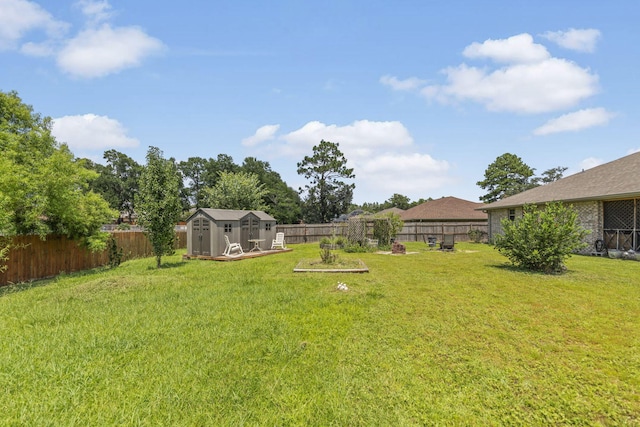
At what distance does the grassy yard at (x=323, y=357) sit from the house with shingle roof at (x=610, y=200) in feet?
22.3

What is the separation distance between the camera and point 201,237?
13680 millimetres

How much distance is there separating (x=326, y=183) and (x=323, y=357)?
35123 millimetres

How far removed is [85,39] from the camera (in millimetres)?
8367

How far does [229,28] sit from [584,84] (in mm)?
14543

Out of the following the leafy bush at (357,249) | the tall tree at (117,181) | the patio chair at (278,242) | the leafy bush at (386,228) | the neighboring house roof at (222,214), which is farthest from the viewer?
the tall tree at (117,181)

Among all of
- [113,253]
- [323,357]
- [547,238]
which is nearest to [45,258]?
[113,253]

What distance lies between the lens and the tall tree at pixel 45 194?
7828 mm

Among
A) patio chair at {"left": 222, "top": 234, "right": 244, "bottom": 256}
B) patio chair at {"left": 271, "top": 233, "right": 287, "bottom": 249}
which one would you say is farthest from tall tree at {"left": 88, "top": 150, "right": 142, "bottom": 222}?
patio chair at {"left": 222, "top": 234, "right": 244, "bottom": 256}

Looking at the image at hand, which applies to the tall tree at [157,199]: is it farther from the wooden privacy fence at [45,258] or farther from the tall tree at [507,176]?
the tall tree at [507,176]

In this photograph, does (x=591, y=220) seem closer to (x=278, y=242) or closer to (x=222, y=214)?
(x=278, y=242)

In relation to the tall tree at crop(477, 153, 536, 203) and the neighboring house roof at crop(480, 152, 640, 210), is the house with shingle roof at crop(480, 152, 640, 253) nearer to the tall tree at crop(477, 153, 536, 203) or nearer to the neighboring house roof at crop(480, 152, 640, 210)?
the neighboring house roof at crop(480, 152, 640, 210)

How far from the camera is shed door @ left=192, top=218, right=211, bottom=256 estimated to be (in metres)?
13.5

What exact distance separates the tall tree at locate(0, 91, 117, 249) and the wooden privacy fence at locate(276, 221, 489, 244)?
43.5ft

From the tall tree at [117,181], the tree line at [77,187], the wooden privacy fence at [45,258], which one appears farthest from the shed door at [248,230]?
the tall tree at [117,181]
